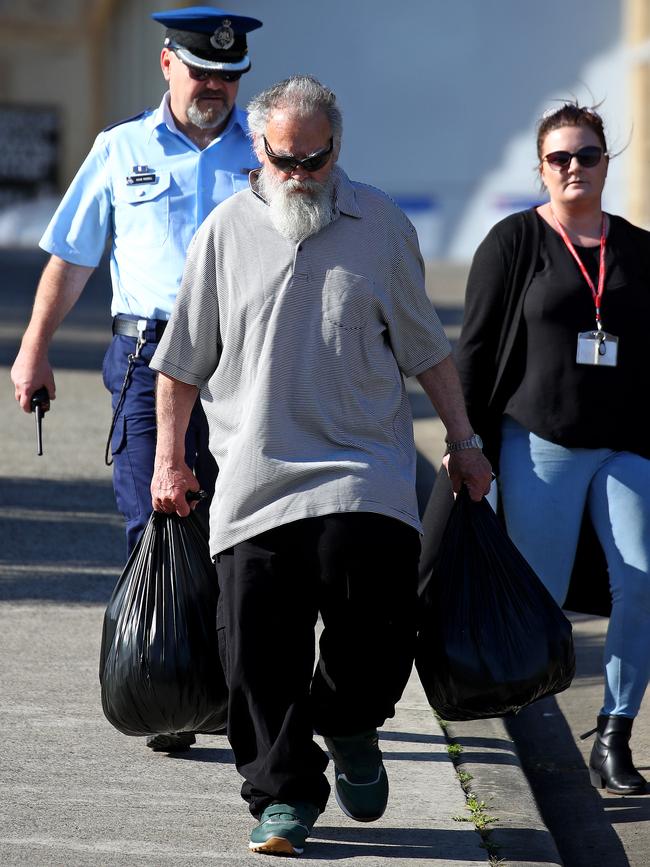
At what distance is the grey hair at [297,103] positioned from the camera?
3.96m

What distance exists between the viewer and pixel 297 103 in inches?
156

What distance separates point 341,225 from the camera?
4039 millimetres

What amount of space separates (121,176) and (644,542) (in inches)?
72.6

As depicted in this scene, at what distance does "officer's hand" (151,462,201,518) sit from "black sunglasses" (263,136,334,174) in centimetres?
77

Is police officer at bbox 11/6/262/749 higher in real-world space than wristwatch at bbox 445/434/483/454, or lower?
higher

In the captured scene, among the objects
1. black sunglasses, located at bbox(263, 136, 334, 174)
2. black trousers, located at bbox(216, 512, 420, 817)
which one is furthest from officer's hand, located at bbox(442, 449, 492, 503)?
black sunglasses, located at bbox(263, 136, 334, 174)

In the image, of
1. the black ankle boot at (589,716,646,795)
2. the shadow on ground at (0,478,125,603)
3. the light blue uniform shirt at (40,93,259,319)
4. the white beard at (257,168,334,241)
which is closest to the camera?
the white beard at (257,168,334,241)

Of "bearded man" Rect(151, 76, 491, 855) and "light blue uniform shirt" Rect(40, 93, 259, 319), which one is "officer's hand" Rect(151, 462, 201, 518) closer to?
"bearded man" Rect(151, 76, 491, 855)

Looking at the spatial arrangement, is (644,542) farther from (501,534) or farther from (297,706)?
(297,706)

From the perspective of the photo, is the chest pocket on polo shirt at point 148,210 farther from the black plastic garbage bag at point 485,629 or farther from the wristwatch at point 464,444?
the black plastic garbage bag at point 485,629

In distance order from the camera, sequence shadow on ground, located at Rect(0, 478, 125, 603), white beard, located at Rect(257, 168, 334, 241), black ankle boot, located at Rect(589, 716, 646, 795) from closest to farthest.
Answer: white beard, located at Rect(257, 168, 334, 241)
black ankle boot, located at Rect(589, 716, 646, 795)
shadow on ground, located at Rect(0, 478, 125, 603)

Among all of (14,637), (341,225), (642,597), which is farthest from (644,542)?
(14,637)

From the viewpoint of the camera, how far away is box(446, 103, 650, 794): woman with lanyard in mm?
4883

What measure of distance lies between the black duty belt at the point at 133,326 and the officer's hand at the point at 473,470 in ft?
3.38
